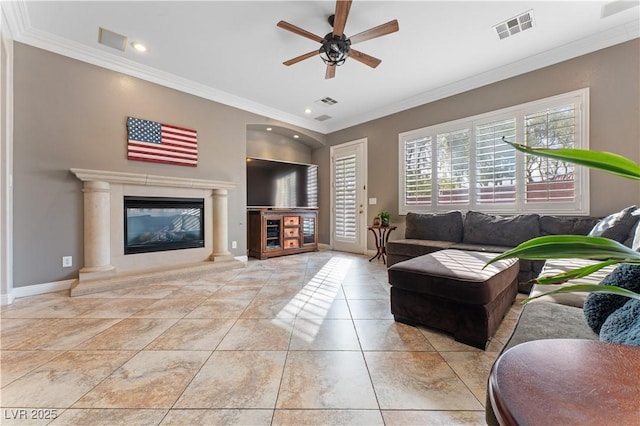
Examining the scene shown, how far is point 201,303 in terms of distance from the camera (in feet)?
8.25

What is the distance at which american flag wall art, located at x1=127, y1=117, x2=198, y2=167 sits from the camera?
11.3 feet

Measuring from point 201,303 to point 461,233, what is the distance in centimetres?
343

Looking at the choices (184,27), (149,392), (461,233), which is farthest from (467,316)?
(184,27)

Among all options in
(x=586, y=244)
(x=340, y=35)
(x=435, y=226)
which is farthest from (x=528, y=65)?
(x=586, y=244)

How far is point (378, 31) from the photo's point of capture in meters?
2.46

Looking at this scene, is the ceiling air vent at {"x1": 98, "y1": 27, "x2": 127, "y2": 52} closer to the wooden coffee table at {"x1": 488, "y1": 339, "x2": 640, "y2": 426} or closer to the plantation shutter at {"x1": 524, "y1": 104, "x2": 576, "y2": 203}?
the wooden coffee table at {"x1": 488, "y1": 339, "x2": 640, "y2": 426}

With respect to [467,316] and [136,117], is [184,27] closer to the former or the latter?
[136,117]

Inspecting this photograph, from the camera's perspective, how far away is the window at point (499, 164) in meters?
3.09

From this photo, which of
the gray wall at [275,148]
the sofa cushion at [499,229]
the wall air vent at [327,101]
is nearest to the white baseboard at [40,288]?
the gray wall at [275,148]

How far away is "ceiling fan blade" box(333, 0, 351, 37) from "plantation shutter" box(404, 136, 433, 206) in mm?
2484

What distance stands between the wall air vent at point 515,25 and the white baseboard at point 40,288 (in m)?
5.53

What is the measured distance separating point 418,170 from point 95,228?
15.3 feet

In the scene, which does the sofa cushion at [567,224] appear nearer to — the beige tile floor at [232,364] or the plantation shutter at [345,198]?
the beige tile floor at [232,364]

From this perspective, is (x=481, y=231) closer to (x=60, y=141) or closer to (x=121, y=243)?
(x=121, y=243)
